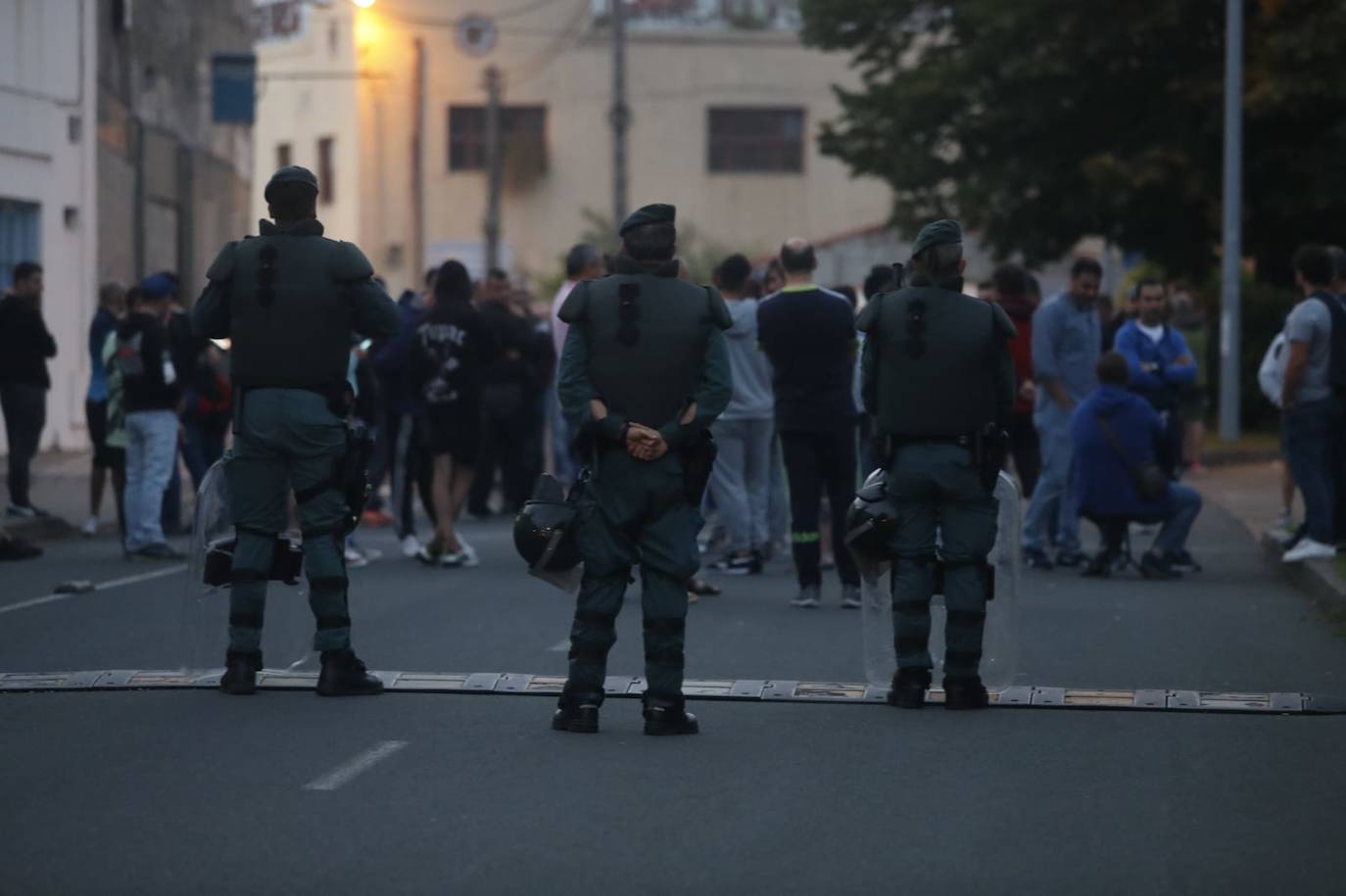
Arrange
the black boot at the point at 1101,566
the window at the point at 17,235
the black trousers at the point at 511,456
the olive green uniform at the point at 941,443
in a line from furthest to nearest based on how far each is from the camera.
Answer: the window at the point at 17,235 < the black trousers at the point at 511,456 < the black boot at the point at 1101,566 < the olive green uniform at the point at 941,443

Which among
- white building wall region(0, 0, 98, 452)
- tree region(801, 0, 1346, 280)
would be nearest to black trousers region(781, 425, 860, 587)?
white building wall region(0, 0, 98, 452)

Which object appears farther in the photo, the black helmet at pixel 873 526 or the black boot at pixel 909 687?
the black helmet at pixel 873 526

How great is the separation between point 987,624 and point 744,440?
201 inches

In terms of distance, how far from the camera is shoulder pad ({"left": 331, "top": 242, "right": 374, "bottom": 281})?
9.38 metres

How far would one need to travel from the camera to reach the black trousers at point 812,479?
12703 mm

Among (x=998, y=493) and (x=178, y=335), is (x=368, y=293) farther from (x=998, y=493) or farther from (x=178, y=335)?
(x=178, y=335)

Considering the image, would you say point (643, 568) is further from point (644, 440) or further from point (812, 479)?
point (812, 479)

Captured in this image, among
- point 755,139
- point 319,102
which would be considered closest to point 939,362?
point 755,139

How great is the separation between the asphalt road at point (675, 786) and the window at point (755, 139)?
167 feet

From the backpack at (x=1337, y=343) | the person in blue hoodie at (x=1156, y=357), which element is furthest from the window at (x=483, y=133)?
the backpack at (x=1337, y=343)

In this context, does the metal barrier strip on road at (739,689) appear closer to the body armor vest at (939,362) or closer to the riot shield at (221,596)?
the riot shield at (221,596)

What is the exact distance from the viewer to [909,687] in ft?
30.1

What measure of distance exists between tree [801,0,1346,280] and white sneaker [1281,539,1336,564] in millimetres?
15134

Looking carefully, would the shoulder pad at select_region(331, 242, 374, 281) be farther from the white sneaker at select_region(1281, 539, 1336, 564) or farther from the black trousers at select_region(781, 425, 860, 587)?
the white sneaker at select_region(1281, 539, 1336, 564)
